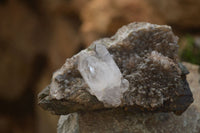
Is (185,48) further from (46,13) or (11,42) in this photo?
(11,42)

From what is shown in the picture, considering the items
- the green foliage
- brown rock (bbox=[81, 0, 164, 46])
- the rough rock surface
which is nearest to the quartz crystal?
the rough rock surface

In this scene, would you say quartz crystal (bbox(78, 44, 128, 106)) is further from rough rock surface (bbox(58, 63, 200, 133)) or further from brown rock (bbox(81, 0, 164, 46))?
brown rock (bbox(81, 0, 164, 46))

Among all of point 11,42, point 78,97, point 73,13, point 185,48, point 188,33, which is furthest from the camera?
point 11,42

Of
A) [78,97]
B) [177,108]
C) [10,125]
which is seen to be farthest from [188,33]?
[10,125]

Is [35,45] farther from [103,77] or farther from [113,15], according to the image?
[103,77]

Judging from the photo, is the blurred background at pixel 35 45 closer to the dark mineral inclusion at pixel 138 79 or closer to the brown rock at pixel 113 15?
the brown rock at pixel 113 15
